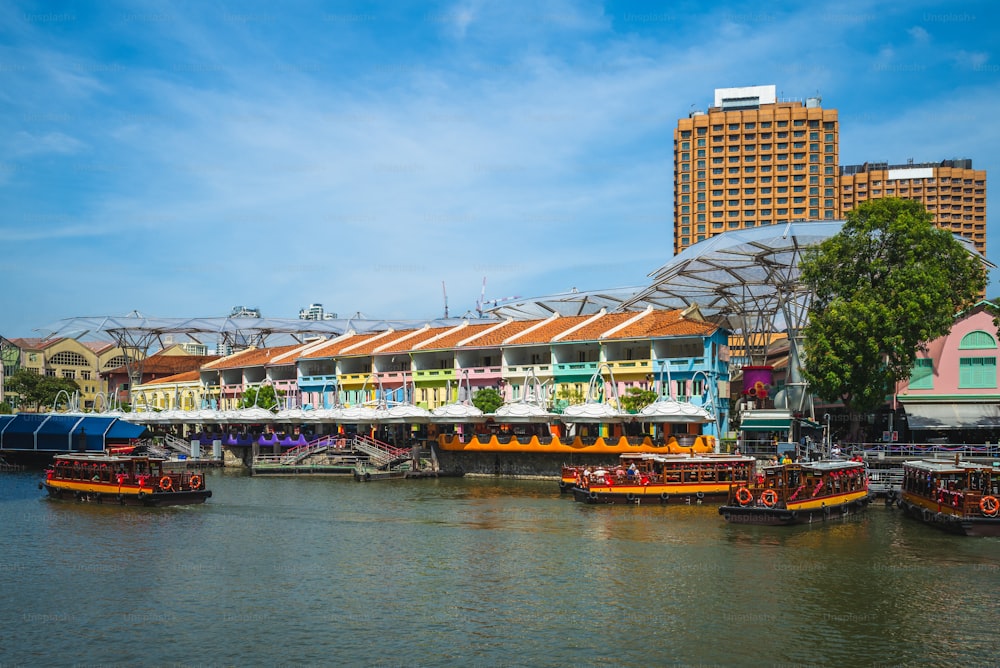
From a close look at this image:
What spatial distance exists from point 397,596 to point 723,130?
424ft

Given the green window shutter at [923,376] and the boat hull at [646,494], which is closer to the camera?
the boat hull at [646,494]

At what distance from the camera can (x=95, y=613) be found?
1089 inches

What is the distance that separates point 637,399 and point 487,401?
11.5 metres

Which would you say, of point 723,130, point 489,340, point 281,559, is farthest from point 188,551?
point 723,130

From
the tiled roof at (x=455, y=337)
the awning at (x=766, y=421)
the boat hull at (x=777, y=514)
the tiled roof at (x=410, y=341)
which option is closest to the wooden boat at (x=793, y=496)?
the boat hull at (x=777, y=514)

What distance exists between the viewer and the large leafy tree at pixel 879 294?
2098 inches

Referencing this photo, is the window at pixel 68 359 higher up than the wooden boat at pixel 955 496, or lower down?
higher up

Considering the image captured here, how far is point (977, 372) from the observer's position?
60.7 m

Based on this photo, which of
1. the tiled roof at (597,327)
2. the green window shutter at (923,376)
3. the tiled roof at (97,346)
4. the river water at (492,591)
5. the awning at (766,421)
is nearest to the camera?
the river water at (492,591)

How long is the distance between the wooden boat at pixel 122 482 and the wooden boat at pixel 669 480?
2090 cm

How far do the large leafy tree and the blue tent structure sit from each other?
197 ft

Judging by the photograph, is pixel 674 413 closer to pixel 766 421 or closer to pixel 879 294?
pixel 766 421

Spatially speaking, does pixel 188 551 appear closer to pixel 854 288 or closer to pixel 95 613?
pixel 95 613

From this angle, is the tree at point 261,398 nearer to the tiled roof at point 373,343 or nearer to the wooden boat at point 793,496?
the tiled roof at point 373,343
